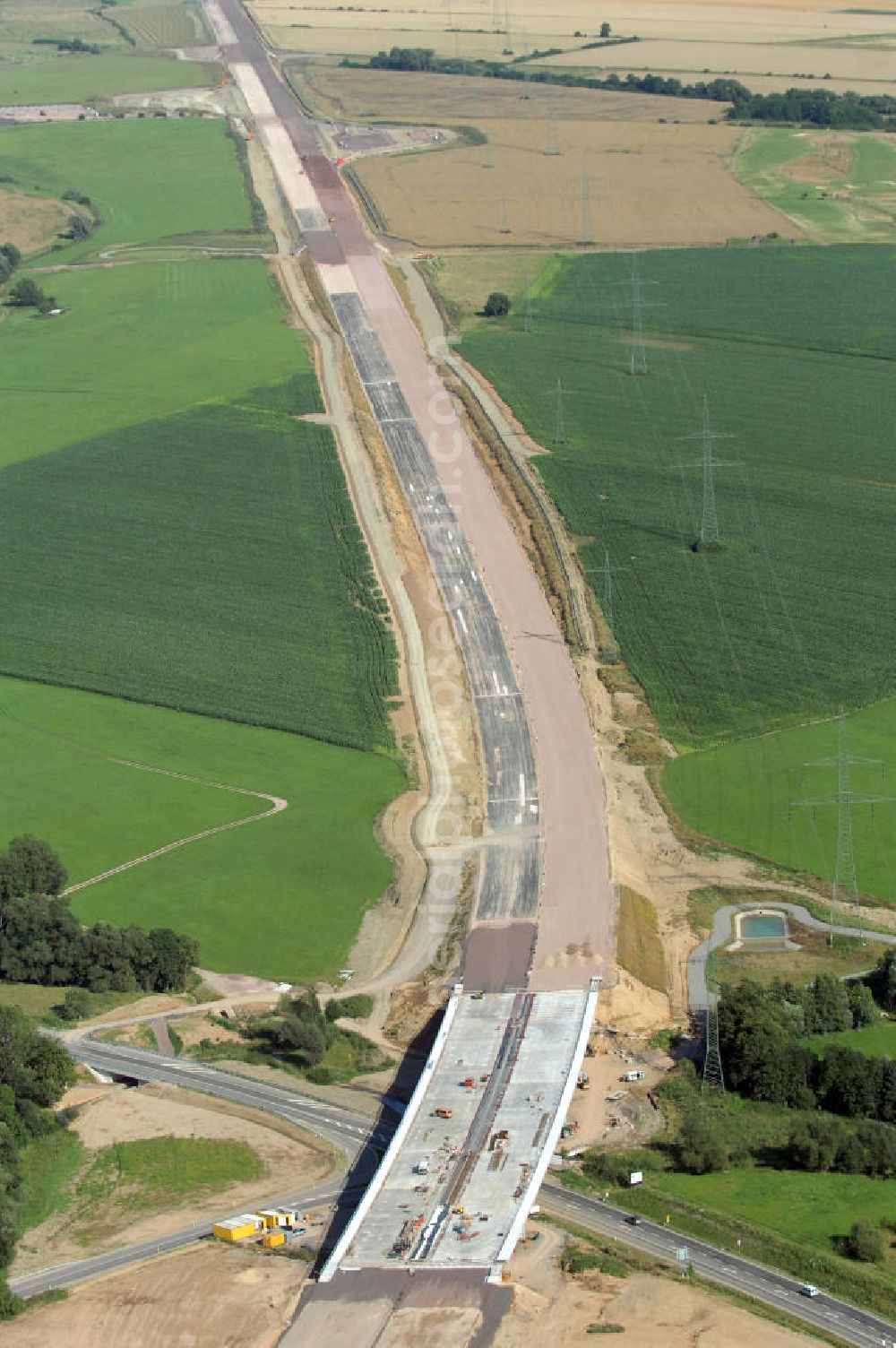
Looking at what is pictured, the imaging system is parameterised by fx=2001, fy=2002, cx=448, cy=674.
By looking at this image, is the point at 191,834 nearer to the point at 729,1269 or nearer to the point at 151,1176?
the point at 151,1176

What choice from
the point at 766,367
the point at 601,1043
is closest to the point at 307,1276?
the point at 601,1043

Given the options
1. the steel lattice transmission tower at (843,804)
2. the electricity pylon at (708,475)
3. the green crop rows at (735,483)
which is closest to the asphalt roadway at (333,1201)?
the steel lattice transmission tower at (843,804)

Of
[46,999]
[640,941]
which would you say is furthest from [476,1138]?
[46,999]

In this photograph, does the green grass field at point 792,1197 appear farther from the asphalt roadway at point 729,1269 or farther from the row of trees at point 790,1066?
the row of trees at point 790,1066

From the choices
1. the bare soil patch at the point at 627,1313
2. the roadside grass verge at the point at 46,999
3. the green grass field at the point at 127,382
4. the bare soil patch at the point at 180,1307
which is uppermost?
the green grass field at the point at 127,382

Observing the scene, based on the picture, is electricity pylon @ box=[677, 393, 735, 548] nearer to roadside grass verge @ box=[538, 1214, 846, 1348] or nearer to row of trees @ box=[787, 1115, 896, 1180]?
row of trees @ box=[787, 1115, 896, 1180]

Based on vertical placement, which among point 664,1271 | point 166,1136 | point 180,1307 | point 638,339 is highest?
point 638,339

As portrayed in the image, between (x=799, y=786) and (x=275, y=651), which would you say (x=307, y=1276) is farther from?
(x=275, y=651)
